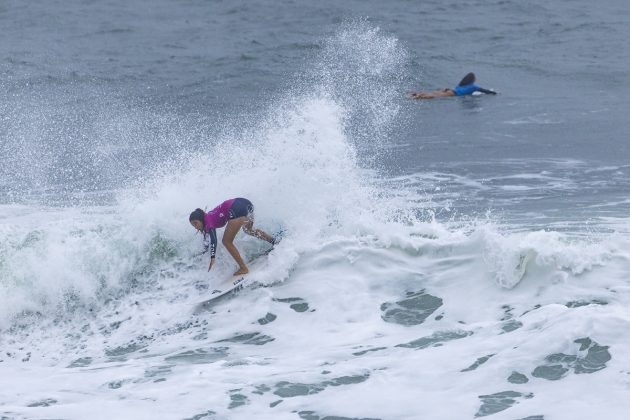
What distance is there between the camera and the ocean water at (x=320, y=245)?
7.79m

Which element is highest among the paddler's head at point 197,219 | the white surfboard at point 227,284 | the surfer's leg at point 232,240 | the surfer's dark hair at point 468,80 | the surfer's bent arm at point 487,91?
the surfer's dark hair at point 468,80

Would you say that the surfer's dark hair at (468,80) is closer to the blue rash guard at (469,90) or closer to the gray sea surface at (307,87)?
the blue rash guard at (469,90)

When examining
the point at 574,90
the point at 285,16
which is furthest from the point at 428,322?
the point at 285,16

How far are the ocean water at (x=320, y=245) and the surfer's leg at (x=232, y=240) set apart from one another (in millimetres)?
290

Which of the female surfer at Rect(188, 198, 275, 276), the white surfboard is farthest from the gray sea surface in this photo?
the female surfer at Rect(188, 198, 275, 276)

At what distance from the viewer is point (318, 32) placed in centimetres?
2753

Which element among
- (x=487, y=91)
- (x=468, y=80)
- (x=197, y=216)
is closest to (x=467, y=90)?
(x=468, y=80)

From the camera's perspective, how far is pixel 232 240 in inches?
422

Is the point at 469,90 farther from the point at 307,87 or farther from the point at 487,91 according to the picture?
the point at 307,87

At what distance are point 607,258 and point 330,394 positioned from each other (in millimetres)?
3656

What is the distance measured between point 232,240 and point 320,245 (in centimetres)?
107

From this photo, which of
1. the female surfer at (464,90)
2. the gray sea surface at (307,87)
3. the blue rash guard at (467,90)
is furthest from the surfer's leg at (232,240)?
the blue rash guard at (467,90)

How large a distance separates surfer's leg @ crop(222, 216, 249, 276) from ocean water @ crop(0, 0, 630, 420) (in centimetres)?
29

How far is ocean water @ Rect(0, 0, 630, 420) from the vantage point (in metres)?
7.79
